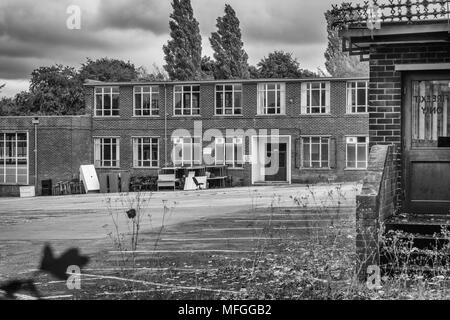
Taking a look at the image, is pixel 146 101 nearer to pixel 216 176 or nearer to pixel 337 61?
pixel 216 176

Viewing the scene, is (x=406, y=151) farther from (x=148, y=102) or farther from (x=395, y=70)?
(x=148, y=102)

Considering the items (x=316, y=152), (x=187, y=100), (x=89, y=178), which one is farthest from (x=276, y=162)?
(x=89, y=178)

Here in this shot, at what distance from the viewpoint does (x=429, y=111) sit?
9.74 metres

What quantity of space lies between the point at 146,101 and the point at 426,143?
32964 mm

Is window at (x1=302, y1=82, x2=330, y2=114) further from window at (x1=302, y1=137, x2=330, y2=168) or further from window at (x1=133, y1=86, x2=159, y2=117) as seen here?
window at (x1=133, y1=86, x2=159, y2=117)

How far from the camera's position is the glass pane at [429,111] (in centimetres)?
966

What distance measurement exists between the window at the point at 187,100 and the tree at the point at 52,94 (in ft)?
73.3

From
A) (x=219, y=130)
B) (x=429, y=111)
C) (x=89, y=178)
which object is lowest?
(x=89, y=178)

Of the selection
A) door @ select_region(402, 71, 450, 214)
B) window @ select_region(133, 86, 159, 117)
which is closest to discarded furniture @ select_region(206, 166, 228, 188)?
window @ select_region(133, 86, 159, 117)

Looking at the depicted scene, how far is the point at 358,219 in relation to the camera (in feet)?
26.2

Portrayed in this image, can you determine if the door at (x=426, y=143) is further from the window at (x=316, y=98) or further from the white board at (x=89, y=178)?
the white board at (x=89, y=178)

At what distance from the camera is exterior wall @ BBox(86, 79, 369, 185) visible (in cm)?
3825

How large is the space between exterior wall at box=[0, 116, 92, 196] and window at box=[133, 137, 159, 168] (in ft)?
10.1

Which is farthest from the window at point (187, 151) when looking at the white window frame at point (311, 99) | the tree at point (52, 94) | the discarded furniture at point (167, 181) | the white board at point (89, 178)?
the tree at point (52, 94)
